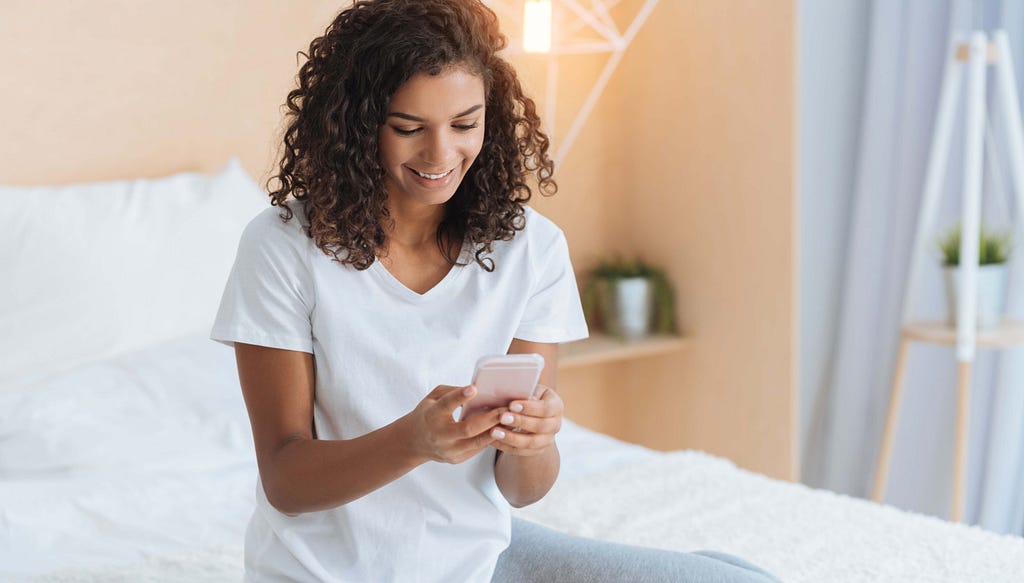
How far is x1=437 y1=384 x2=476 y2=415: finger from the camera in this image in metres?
0.93

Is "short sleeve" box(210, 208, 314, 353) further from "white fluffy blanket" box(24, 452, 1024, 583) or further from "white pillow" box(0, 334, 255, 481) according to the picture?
"white pillow" box(0, 334, 255, 481)

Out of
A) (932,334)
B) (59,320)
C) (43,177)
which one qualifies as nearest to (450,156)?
(59,320)

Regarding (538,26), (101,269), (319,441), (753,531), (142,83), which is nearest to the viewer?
(319,441)

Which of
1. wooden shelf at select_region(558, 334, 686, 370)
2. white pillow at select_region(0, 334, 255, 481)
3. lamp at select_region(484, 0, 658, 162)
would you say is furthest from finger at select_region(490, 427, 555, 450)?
lamp at select_region(484, 0, 658, 162)

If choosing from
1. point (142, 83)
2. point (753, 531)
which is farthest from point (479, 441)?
point (142, 83)

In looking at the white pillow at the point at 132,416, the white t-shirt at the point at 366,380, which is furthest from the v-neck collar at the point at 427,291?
the white pillow at the point at 132,416

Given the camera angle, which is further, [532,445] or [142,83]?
[142,83]

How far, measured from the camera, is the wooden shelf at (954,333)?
236 centimetres

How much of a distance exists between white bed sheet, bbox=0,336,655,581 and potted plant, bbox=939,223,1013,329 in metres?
0.98

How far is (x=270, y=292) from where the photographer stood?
42.7 inches

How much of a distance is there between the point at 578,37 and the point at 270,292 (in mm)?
1956

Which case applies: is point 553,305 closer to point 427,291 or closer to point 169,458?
point 427,291

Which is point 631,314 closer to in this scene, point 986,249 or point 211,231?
point 986,249

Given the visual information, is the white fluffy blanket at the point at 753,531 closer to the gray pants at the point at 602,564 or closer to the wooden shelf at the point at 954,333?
the gray pants at the point at 602,564
